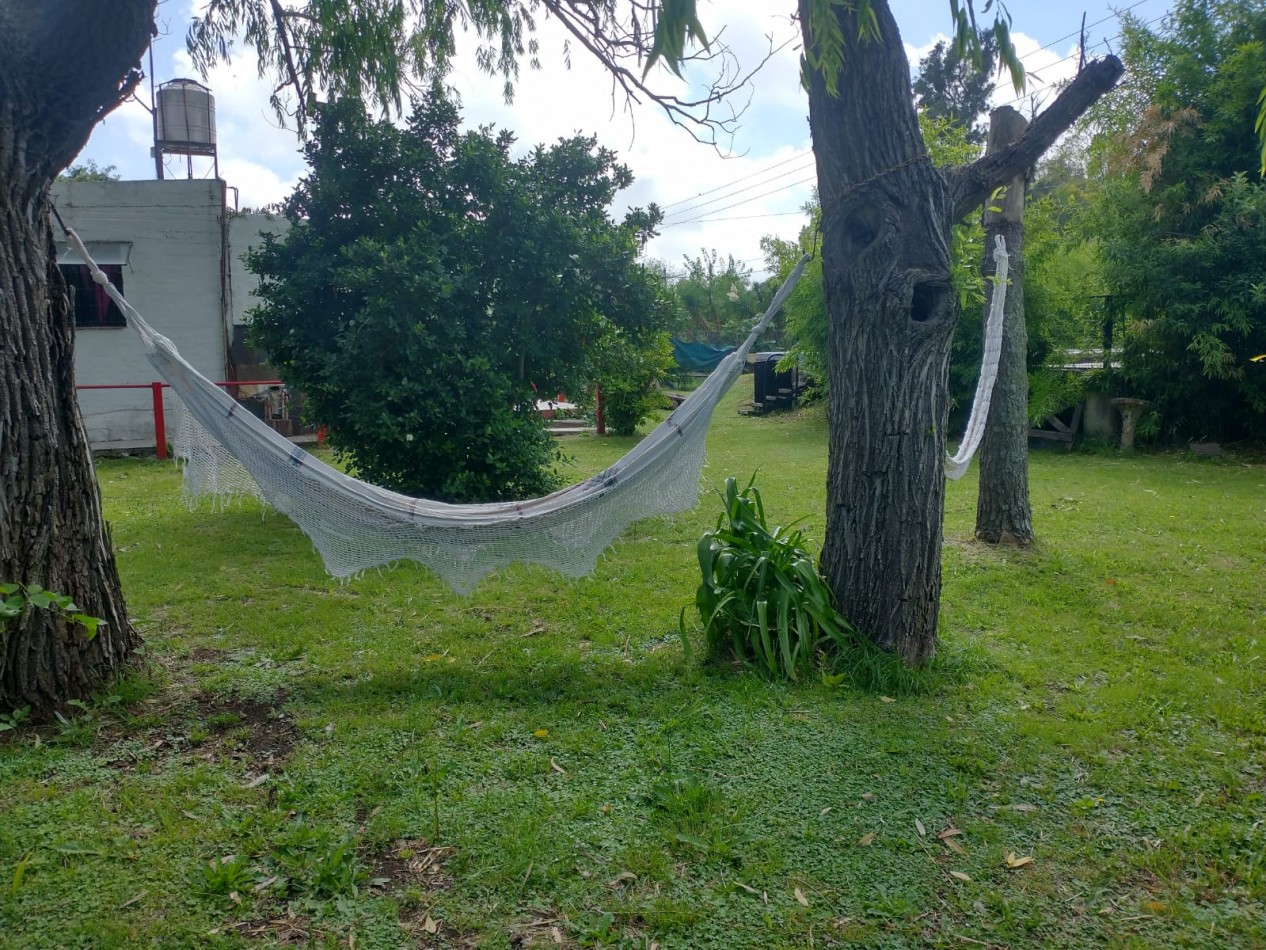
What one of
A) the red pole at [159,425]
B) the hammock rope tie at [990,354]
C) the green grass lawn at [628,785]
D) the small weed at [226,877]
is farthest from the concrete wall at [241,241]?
the small weed at [226,877]

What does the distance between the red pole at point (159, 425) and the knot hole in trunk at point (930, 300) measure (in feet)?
A: 25.3

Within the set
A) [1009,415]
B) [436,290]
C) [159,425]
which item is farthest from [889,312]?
[159,425]

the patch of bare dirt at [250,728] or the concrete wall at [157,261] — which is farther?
the concrete wall at [157,261]

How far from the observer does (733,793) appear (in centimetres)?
213

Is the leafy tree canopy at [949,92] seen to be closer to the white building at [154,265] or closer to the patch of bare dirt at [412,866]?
the white building at [154,265]

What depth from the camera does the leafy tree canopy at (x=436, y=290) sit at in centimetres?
474

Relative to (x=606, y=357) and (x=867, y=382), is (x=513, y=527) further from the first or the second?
(x=606, y=357)

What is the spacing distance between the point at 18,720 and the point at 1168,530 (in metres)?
5.30

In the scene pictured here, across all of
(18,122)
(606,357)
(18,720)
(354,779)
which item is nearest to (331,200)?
(606,357)

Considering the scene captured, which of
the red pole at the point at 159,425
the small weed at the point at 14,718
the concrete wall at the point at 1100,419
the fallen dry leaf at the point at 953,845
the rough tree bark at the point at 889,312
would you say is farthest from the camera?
the concrete wall at the point at 1100,419

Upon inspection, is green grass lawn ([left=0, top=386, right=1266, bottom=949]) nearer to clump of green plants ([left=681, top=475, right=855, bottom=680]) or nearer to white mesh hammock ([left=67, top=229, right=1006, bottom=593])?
clump of green plants ([left=681, top=475, right=855, bottom=680])

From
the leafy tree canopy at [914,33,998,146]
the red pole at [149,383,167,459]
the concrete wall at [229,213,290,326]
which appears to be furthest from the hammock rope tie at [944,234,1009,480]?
the leafy tree canopy at [914,33,998,146]

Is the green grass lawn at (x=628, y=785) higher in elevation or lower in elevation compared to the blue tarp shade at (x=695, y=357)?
lower

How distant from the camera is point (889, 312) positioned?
2.75 m
